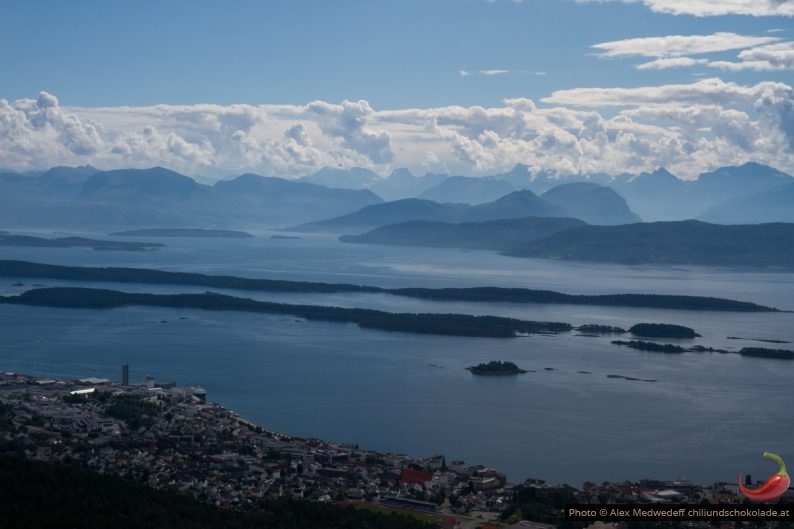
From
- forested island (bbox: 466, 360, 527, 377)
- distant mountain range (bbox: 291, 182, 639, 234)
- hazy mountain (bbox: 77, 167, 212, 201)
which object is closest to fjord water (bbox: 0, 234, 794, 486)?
forested island (bbox: 466, 360, 527, 377)

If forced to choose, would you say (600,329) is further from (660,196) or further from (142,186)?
(660,196)

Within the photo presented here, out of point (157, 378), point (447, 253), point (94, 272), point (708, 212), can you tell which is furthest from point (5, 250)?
point (708, 212)

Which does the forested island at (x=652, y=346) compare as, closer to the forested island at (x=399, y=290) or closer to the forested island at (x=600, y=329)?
the forested island at (x=600, y=329)

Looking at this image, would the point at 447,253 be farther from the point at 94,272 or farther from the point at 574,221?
the point at 94,272

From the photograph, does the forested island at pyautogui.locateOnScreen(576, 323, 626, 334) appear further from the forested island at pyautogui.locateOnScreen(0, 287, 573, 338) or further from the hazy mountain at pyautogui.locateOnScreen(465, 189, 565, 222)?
the hazy mountain at pyautogui.locateOnScreen(465, 189, 565, 222)

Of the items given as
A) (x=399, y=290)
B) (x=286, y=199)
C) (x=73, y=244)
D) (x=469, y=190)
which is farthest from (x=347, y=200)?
(x=399, y=290)
